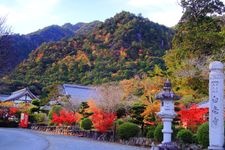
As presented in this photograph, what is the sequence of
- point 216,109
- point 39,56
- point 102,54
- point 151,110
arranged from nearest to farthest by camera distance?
1. point 216,109
2. point 151,110
3. point 102,54
4. point 39,56

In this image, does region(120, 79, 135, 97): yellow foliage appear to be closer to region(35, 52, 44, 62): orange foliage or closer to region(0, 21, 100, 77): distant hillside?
region(0, 21, 100, 77): distant hillside

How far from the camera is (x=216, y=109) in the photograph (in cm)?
1266

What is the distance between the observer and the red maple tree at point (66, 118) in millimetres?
36812

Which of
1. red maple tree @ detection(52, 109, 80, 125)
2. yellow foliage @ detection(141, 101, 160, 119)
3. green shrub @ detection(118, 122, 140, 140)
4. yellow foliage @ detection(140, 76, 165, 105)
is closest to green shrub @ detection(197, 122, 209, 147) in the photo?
yellow foliage @ detection(141, 101, 160, 119)

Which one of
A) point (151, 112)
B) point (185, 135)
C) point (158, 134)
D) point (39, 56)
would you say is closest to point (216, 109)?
point (185, 135)

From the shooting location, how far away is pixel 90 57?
214 feet

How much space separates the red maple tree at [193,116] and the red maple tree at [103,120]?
6.79 metres

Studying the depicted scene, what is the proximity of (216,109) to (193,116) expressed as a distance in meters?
10.9

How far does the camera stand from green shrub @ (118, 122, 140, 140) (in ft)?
89.0

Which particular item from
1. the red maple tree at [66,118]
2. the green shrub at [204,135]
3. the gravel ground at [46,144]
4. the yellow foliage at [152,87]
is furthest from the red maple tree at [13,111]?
the green shrub at [204,135]

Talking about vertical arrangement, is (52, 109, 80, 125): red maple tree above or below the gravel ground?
above

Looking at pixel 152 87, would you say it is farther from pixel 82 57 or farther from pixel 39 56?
→ pixel 39 56

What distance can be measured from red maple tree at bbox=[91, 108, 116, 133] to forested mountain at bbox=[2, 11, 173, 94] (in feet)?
85.2

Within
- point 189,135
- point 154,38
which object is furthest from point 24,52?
point 189,135
